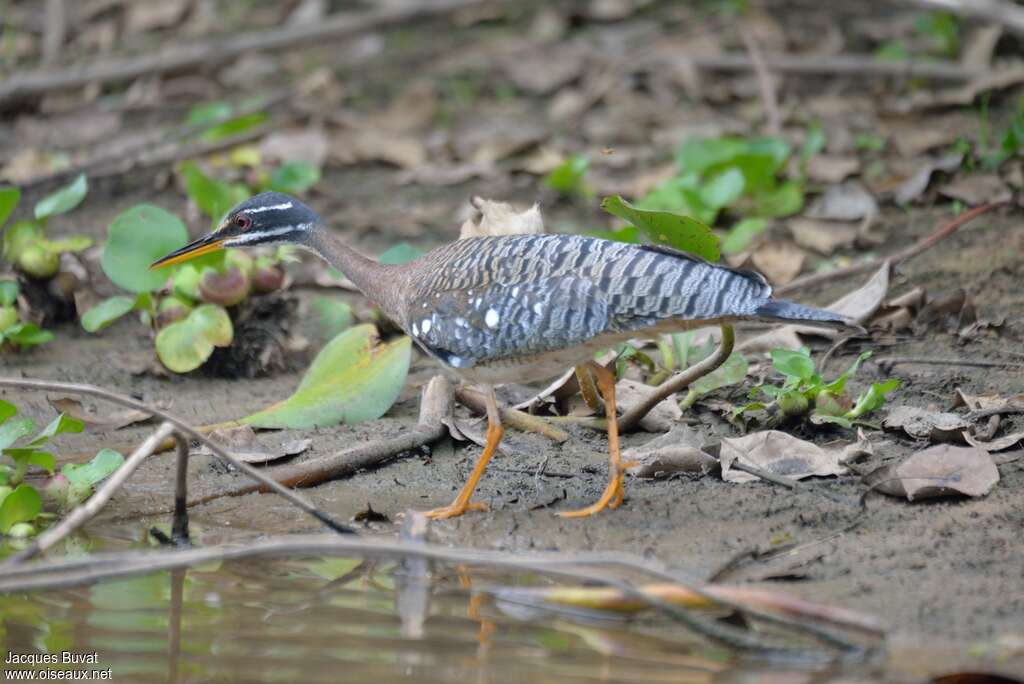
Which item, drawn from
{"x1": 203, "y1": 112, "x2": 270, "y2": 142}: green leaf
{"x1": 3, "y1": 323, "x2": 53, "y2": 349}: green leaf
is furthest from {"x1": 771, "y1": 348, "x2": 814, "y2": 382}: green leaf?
{"x1": 203, "y1": 112, "x2": 270, "y2": 142}: green leaf

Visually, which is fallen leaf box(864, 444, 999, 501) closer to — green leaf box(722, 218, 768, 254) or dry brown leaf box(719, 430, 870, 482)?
dry brown leaf box(719, 430, 870, 482)

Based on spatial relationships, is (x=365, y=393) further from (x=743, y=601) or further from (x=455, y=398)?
(x=743, y=601)

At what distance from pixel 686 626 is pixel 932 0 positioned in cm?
250

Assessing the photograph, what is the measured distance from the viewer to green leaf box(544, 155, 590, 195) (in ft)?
30.5

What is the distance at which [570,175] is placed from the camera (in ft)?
30.6

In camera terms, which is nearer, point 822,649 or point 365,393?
point 822,649

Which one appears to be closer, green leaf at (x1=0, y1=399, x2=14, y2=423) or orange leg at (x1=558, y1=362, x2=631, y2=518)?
orange leg at (x1=558, y1=362, x2=631, y2=518)

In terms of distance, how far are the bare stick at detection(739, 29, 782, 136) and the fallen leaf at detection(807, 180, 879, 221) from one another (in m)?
0.80

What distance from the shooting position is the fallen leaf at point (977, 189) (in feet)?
27.8

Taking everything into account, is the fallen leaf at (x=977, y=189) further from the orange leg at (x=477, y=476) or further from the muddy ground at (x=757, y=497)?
the orange leg at (x=477, y=476)

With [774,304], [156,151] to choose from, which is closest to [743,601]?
[774,304]

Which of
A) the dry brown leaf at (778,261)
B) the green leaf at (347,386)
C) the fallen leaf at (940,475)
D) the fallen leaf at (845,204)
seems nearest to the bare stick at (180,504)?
the green leaf at (347,386)

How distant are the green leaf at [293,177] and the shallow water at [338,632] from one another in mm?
4684

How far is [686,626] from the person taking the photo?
13.8 feet
